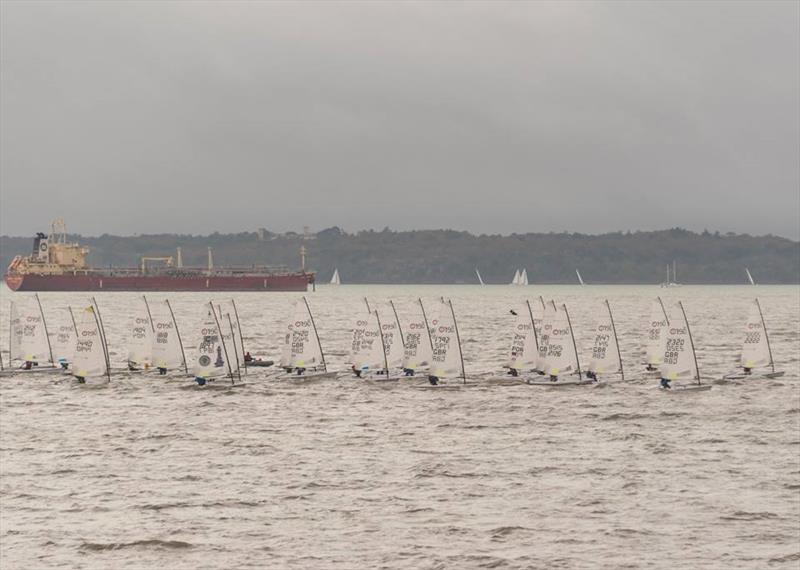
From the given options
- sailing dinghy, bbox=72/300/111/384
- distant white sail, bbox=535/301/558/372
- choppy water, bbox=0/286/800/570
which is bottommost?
choppy water, bbox=0/286/800/570

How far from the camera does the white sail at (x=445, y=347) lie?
160ft

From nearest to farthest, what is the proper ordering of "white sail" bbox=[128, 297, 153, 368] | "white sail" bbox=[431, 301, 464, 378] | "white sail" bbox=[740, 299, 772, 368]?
"white sail" bbox=[431, 301, 464, 378]
"white sail" bbox=[740, 299, 772, 368]
"white sail" bbox=[128, 297, 153, 368]

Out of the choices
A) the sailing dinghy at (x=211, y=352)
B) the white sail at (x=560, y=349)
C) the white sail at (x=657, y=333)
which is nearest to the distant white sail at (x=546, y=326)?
the white sail at (x=560, y=349)

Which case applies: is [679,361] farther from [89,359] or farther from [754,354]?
[89,359]

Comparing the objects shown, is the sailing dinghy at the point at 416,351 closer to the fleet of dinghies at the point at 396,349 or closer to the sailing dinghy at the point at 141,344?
the fleet of dinghies at the point at 396,349

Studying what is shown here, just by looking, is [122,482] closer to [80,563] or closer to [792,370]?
[80,563]

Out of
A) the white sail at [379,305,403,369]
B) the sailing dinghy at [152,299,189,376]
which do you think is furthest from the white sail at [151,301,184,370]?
the white sail at [379,305,403,369]

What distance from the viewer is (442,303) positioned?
47.8m

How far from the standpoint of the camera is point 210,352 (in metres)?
50.9

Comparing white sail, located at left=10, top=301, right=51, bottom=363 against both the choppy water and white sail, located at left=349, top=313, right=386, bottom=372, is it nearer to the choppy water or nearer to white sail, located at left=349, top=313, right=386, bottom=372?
the choppy water

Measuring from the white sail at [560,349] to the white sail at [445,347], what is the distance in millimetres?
3763

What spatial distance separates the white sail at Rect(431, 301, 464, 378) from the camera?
4862 cm

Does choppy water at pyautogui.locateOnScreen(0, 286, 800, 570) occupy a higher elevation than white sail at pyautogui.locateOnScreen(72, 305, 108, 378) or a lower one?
lower

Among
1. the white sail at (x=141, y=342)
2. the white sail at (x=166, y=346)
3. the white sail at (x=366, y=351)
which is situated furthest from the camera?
the white sail at (x=141, y=342)
